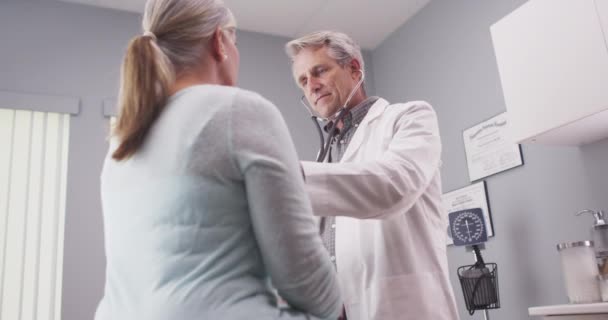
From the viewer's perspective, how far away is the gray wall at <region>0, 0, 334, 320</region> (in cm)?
270

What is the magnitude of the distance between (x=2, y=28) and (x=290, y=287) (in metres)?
2.79

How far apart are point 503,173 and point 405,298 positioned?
1.48 metres

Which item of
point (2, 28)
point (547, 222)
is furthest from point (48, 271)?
point (547, 222)

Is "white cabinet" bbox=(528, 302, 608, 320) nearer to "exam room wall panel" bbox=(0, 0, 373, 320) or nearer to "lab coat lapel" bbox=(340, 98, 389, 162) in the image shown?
"lab coat lapel" bbox=(340, 98, 389, 162)

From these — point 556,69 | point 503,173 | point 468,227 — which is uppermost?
point 556,69

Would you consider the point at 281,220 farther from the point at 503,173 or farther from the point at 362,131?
the point at 503,173

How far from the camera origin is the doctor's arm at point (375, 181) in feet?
3.16

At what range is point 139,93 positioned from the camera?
71cm

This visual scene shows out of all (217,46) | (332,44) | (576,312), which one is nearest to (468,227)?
(576,312)

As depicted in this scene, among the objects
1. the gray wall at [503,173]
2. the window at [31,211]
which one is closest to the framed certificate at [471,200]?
the gray wall at [503,173]

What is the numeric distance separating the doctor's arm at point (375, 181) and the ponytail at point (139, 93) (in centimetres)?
31

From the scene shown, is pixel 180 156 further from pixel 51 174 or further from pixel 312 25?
pixel 312 25

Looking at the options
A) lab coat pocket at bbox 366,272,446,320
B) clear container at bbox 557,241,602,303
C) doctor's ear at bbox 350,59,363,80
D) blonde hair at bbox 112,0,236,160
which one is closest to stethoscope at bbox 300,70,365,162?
doctor's ear at bbox 350,59,363,80

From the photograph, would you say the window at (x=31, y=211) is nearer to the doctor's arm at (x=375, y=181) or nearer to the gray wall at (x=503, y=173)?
the gray wall at (x=503, y=173)
